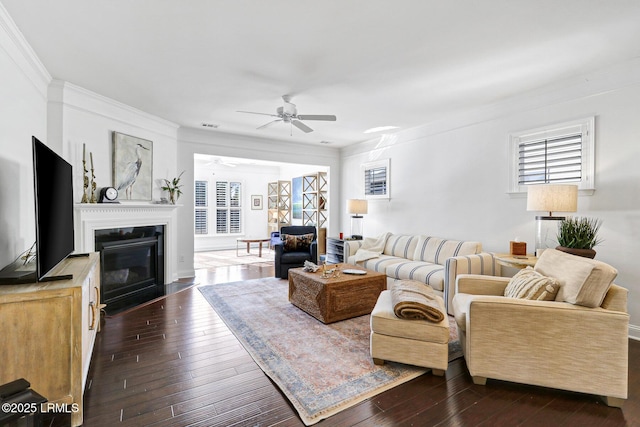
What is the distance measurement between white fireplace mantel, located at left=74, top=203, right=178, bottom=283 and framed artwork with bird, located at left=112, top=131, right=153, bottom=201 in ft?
0.80

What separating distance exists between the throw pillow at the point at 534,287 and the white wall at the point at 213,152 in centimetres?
498

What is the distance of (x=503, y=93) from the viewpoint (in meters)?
3.72

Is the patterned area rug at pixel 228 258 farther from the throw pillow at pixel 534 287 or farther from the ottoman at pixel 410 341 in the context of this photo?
the throw pillow at pixel 534 287

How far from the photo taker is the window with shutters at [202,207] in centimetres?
891

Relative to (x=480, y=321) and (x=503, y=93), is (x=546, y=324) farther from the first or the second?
(x=503, y=93)

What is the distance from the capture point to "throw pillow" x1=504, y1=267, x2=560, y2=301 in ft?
7.05

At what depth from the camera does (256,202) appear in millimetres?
9766

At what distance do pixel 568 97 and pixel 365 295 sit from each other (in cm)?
321

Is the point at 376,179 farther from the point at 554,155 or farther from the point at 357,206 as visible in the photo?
the point at 554,155

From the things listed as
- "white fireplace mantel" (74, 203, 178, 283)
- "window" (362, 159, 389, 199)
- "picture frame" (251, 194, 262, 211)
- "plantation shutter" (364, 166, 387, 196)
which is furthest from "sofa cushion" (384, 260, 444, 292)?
"picture frame" (251, 194, 262, 211)

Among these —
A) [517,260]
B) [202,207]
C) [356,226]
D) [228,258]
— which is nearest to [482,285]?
[517,260]

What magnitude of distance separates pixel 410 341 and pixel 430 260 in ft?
8.09

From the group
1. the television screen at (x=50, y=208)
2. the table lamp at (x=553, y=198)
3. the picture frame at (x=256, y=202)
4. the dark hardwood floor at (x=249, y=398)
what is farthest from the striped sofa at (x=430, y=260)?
the picture frame at (x=256, y=202)

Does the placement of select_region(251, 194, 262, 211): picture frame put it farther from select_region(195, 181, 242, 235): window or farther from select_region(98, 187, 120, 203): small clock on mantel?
select_region(98, 187, 120, 203): small clock on mantel
